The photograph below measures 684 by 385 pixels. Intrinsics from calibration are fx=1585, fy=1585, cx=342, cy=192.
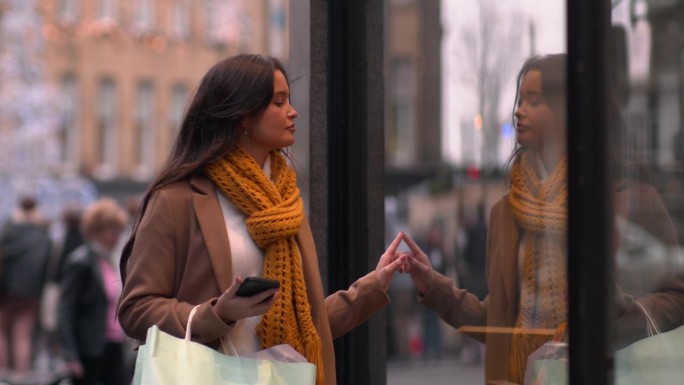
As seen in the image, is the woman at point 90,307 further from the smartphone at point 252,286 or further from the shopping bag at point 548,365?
the smartphone at point 252,286

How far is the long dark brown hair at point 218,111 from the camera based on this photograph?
4.37 metres

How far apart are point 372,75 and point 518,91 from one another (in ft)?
3.20

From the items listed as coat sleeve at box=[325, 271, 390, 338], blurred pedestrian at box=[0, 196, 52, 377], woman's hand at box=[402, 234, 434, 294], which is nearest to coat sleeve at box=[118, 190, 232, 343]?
coat sleeve at box=[325, 271, 390, 338]

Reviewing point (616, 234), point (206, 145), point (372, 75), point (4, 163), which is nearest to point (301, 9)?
point (372, 75)

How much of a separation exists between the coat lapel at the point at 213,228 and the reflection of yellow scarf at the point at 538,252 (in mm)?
826

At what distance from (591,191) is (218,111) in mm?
1173

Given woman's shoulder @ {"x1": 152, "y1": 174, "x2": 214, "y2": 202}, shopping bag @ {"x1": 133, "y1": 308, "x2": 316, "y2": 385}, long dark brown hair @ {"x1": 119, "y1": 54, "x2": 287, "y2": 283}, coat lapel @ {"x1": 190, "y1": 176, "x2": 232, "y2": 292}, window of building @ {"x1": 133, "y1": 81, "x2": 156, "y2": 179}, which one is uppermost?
long dark brown hair @ {"x1": 119, "y1": 54, "x2": 287, "y2": 283}

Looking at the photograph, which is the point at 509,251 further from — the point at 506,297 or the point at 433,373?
the point at 433,373

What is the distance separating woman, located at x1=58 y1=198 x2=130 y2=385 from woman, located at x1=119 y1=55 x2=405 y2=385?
20.2 feet

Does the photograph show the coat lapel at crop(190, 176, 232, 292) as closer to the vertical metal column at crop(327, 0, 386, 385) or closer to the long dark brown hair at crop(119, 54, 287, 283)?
the long dark brown hair at crop(119, 54, 287, 283)

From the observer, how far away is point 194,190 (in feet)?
14.3

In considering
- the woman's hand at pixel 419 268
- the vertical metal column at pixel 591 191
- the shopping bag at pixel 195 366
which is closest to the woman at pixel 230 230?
the shopping bag at pixel 195 366

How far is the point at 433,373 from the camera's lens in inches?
221

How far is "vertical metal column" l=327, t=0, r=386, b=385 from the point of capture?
17.6 ft
